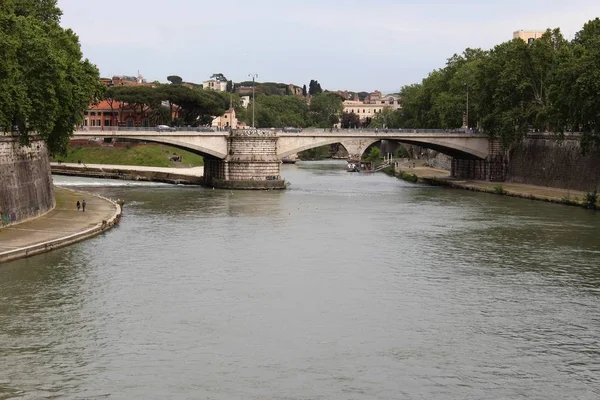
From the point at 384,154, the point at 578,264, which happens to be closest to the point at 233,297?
the point at 578,264

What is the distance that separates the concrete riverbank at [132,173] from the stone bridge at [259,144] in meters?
4.06

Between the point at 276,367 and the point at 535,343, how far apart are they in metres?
6.42

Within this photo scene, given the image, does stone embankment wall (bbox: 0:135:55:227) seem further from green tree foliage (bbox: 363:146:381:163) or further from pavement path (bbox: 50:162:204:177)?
green tree foliage (bbox: 363:146:381:163)

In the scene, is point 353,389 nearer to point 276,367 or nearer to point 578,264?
point 276,367

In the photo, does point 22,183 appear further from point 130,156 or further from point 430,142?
point 130,156

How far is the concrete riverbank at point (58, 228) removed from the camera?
1277 inches

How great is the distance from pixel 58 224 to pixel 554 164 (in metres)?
36.5

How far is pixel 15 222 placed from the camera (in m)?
38.4

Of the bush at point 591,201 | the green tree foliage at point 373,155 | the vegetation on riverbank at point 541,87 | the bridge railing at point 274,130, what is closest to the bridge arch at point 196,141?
the bridge railing at point 274,130

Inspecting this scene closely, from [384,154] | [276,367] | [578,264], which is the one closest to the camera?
[276,367]

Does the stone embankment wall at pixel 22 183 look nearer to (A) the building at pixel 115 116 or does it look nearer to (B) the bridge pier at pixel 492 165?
(B) the bridge pier at pixel 492 165

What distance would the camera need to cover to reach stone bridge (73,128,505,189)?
6612cm

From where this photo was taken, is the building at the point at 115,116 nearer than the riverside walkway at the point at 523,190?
No

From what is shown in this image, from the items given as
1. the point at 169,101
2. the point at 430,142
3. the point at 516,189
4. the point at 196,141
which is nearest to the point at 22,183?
the point at 196,141
